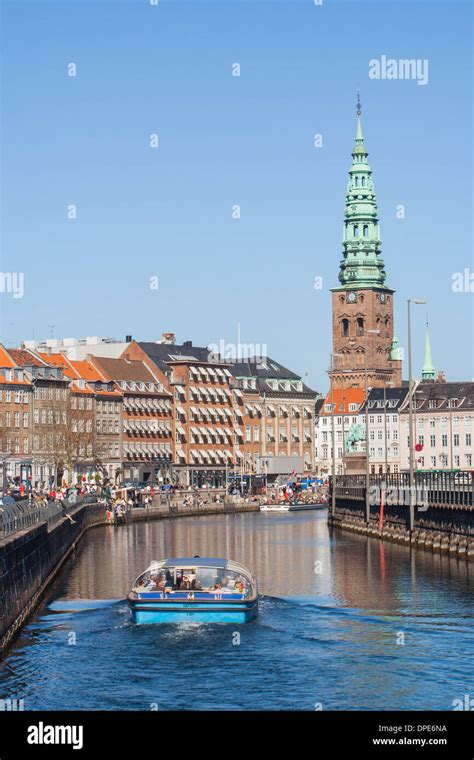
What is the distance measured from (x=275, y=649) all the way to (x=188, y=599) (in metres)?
4.82

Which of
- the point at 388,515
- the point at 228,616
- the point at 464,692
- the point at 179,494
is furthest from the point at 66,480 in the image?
the point at 464,692

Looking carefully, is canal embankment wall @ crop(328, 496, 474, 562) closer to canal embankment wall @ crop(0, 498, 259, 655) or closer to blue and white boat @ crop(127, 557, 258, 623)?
canal embankment wall @ crop(0, 498, 259, 655)

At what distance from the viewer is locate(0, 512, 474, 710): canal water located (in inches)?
1761

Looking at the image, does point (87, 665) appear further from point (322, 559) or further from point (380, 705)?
point (322, 559)

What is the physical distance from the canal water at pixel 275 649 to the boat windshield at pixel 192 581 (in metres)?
1.47

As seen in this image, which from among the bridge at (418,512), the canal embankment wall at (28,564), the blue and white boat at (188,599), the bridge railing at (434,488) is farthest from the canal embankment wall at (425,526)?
the blue and white boat at (188,599)

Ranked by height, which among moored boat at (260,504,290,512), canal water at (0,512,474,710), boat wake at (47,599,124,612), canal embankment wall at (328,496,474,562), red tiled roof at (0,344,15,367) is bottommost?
canal water at (0,512,474,710)

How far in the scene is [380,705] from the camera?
43.8m

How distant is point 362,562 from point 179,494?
356ft

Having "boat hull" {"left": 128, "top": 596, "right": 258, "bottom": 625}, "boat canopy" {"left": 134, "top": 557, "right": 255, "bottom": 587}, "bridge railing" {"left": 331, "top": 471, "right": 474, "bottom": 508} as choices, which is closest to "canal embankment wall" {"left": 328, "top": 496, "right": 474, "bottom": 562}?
"bridge railing" {"left": 331, "top": 471, "right": 474, "bottom": 508}

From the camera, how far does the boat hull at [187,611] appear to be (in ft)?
183

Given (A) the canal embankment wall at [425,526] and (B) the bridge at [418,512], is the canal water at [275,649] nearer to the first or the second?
(A) the canal embankment wall at [425,526]

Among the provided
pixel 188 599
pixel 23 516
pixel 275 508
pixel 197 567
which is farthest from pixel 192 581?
pixel 275 508

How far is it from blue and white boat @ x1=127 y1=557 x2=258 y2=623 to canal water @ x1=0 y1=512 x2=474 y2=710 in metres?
0.57
